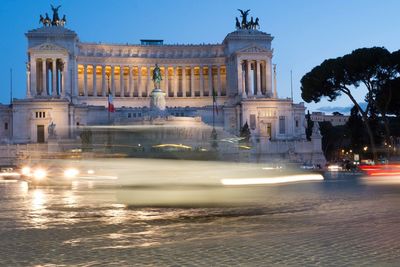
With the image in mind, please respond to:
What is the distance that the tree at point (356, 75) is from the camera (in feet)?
231

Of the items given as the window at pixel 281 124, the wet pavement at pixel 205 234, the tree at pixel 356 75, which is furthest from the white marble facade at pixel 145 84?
the wet pavement at pixel 205 234

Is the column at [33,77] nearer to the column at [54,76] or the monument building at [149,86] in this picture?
the monument building at [149,86]

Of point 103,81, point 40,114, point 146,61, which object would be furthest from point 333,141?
point 40,114

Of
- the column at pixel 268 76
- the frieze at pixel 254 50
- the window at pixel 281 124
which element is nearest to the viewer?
the window at pixel 281 124

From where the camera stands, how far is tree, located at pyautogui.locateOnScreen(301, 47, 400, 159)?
7050 centimetres

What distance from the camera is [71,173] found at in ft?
90.5

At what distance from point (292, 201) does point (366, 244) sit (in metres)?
10.1

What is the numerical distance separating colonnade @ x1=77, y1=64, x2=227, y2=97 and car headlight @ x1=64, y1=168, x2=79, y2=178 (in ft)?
246

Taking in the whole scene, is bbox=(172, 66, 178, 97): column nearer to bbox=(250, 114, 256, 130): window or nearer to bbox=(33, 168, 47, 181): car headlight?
bbox=(250, 114, 256, 130): window

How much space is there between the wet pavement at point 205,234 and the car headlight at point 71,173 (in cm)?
516

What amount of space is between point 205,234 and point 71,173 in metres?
15.3

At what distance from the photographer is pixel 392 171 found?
44.4 meters

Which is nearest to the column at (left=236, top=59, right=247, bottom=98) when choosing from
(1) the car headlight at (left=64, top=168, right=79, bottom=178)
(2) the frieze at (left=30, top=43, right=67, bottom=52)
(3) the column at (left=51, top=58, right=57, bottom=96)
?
(2) the frieze at (left=30, top=43, right=67, bottom=52)

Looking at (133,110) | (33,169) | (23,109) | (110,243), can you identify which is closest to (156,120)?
(133,110)
